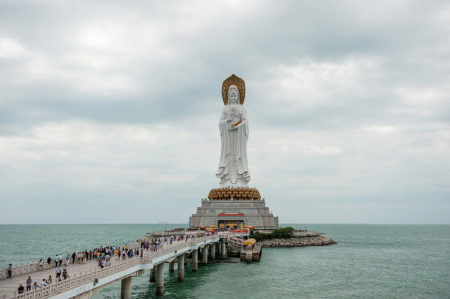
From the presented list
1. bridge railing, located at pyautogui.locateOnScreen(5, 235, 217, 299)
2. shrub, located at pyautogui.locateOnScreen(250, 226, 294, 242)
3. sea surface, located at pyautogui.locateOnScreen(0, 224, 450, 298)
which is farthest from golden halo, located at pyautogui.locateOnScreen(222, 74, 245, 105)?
bridge railing, located at pyautogui.locateOnScreen(5, 235, 217, 299)

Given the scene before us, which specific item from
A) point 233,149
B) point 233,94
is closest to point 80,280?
point 233,149

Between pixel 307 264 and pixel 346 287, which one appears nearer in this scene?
pixel 346 287

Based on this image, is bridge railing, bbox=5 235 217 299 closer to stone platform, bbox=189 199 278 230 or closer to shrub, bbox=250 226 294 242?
shrub, bbox=250 226 294 242

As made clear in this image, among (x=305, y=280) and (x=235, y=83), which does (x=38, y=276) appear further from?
(x=235, y=83)

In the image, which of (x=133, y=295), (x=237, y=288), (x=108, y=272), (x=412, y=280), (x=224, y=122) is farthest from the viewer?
(x=224, y=122)

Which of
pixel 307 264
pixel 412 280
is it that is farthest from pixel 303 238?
pixel 412 280

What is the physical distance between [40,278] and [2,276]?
5.66 ft

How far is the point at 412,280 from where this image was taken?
3234 cm

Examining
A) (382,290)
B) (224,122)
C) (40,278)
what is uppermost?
(224,122)

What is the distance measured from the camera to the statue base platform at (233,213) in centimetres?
5669

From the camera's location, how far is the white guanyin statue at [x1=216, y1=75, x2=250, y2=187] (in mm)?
64312

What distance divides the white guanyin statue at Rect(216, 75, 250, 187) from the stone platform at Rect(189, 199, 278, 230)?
18.4 feet

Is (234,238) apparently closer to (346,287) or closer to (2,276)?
(346,287)

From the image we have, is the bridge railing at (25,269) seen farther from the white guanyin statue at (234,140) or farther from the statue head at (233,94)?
the statue head at (233,94)
